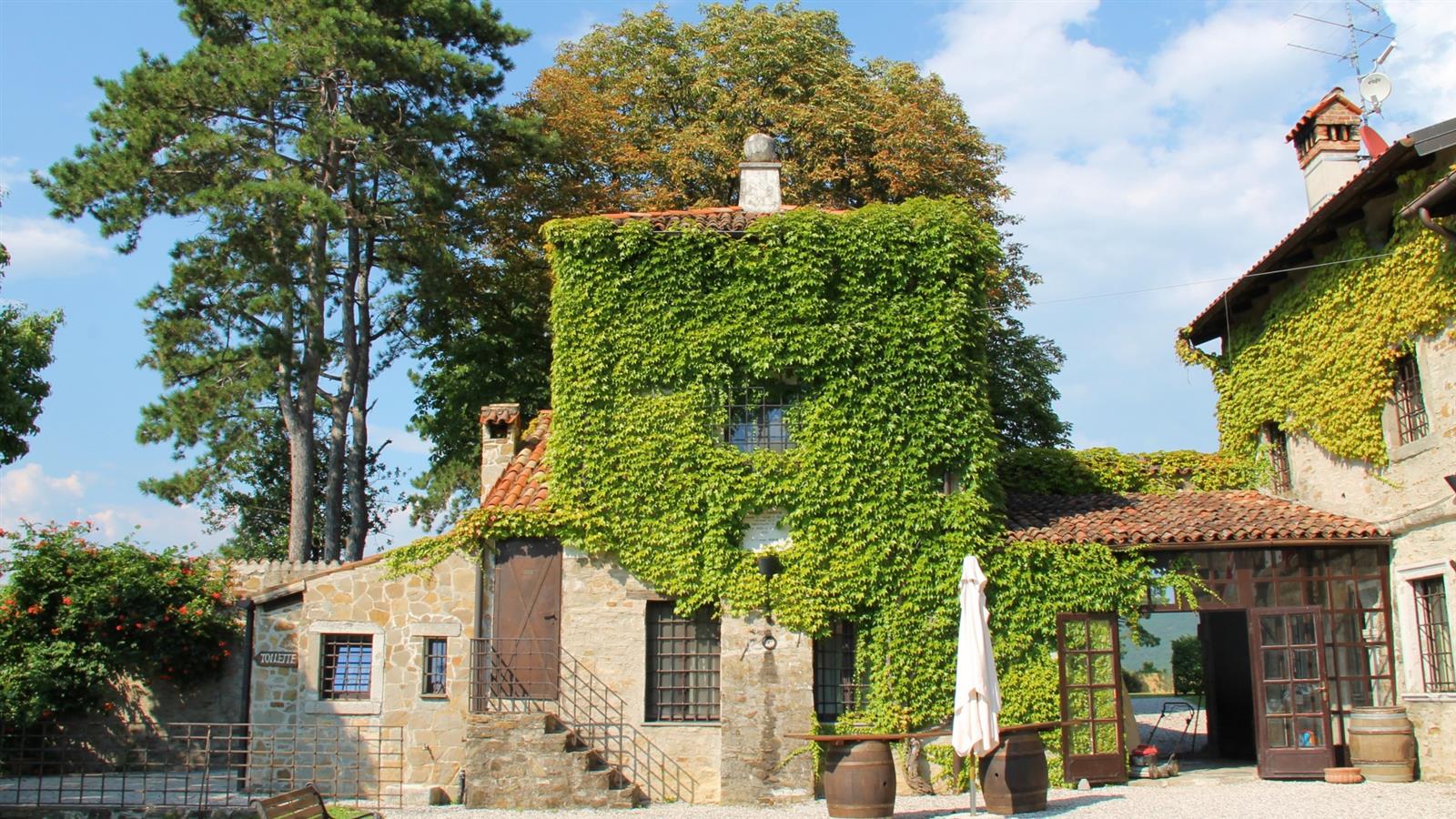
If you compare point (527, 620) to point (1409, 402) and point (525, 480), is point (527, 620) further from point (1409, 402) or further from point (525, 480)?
point (1409, 402)

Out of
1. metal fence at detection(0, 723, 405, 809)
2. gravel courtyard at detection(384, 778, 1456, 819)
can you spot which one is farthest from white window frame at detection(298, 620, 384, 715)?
gravel courtyard at detection(384, 778, 1456, 819)

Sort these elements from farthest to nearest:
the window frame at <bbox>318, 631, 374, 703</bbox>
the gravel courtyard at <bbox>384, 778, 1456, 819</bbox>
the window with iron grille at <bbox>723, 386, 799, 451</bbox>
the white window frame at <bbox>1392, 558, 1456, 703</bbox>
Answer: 1. the window frame at <bbox>318, 631, 374, 703</bbox>
2. the window with iron grille at <bbox>723, 386, 799, 451</bbox>
3. the white window frame at <bbox>1392, 558, 1456, 703</bbox>
4. the gravel courtyard at <bbox>384, 778, 1456, 819</bbox>

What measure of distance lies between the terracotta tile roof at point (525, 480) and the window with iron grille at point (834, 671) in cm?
421

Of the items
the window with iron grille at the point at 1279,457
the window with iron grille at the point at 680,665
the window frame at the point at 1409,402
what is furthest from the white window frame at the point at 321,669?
the window frame at the point at 1409,402

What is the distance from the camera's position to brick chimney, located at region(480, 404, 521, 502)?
58.0 ft

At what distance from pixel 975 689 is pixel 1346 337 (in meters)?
7.57

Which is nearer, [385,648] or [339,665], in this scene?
[385,648]

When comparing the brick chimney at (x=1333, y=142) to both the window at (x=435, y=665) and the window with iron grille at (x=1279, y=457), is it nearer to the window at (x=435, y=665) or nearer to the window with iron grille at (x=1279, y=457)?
the window with iron grille at (x=1279, y=457)

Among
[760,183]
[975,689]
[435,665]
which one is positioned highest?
[760,183]

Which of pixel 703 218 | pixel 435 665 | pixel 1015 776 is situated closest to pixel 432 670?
pixel 435 665

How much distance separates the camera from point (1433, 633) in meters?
14.7

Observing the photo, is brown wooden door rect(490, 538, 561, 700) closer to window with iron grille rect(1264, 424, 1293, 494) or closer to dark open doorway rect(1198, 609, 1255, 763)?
dark open doorway rect(1198, 609, 1255, 763)

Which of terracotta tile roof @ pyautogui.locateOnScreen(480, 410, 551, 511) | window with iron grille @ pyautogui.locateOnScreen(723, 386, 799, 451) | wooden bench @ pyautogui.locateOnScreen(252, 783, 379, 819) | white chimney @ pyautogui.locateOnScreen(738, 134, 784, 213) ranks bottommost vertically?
wooden bench @ pyautogui.locateOnScreen(252, 783, 379, 819)

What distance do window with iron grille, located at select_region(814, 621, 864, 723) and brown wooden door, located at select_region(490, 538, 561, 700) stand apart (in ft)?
11.2
